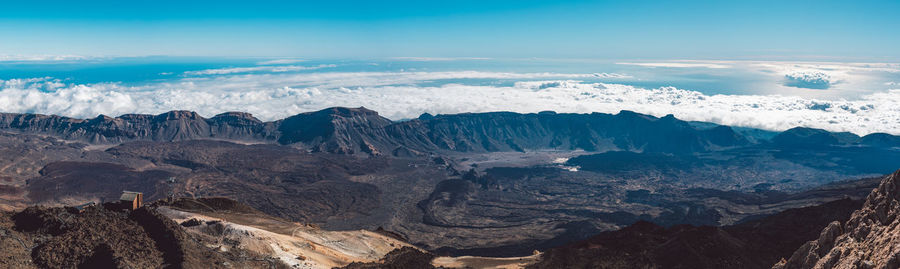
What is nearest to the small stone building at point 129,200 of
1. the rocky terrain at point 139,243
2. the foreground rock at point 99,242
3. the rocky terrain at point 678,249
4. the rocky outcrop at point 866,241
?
the rocky terrain at point 139,243

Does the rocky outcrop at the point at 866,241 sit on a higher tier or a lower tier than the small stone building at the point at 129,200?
higher

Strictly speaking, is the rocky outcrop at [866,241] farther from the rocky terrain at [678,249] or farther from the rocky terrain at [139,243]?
the rocky terrain at [139,243]

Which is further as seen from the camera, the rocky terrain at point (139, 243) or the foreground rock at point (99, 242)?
the rocky terrain at point (139, 243)

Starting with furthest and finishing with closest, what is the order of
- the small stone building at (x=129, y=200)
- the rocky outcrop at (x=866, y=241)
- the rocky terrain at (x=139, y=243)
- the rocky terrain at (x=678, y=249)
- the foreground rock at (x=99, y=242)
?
the rocky terrain at (x=678, y=249) → the small stone building at (x=129, y=200) → the rocky terrain at (x=139, y=243) → the foreground rock at (x=99, y=242) → the rocky outcrop at (x=866, y=241)

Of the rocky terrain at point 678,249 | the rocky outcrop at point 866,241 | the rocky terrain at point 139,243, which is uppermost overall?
the rocky outcrop at point 866,241

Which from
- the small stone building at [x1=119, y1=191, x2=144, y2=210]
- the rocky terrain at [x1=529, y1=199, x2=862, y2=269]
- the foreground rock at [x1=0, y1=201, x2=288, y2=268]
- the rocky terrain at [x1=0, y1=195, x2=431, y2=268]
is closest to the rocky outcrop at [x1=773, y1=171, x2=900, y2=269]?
the rocky terrain at [x1=529, y1=199, x2=862, y2=269]

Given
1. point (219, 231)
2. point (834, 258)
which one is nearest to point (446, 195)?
point (219, 231)

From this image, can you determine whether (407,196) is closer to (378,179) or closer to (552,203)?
(378,179)

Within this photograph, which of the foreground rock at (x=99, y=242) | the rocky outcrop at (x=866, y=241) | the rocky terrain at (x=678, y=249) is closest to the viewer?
the rocky outcrop at (x=866, y=241)
